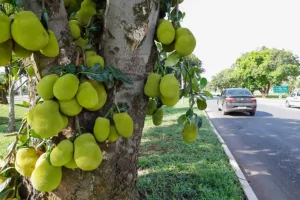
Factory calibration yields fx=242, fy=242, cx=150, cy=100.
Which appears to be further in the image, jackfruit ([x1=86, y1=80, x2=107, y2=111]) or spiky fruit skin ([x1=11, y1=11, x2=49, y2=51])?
jackfruit ([x1=86, y1=80, x2=107, y2=111])

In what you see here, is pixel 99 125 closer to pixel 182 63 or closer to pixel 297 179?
pixel 182 63

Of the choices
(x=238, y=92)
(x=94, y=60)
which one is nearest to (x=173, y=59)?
(x=94, y=60)

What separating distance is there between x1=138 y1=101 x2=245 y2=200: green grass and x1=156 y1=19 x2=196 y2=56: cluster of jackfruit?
134cm

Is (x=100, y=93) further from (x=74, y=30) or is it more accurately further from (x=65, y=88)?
(x=74, y=30)

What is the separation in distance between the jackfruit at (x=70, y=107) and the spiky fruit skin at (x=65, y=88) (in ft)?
0.07

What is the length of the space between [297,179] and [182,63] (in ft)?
7.85

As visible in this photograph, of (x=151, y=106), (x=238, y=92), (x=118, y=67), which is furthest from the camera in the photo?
(x=238, y=92)

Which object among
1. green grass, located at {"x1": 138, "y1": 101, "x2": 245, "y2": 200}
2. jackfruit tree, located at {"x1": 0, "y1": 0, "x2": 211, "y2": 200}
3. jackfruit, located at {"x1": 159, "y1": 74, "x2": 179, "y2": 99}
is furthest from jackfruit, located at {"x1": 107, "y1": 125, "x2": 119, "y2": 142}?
green grass, located at {"x1": 138, "y1": 101, "x2": 245, "y2": 200}

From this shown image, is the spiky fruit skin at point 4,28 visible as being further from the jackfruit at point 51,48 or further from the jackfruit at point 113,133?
the jackfruit at point 113,133

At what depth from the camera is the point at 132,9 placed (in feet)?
2.62

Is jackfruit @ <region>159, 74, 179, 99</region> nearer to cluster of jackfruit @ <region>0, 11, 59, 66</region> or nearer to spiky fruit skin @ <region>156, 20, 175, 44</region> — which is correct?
spiky fruit skin @ <region>156, 20, 175, 44</region>

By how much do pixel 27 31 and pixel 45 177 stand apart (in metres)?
0.38

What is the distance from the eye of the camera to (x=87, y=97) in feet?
2.14

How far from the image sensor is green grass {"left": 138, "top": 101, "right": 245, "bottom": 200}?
202cm
